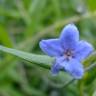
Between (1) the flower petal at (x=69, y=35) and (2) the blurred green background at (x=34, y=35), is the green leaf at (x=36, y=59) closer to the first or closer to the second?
(1) the flower petal at (x=69, y=35)

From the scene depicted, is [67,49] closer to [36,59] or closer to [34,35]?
[36,59]

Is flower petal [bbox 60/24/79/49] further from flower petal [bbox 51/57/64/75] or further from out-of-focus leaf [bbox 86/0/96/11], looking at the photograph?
out-of-focus leaf [bbox 86/0/96/11]

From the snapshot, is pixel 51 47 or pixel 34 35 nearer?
pixel 51 47


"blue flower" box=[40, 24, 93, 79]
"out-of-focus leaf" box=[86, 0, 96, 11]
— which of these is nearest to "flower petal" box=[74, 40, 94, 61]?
"blue flower" box=[40, 24, 93, 79]

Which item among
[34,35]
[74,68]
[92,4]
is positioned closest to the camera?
[74,68]

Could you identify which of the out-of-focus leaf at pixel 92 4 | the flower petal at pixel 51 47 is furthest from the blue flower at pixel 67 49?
the out-of-focus leaf at pixel 92 4

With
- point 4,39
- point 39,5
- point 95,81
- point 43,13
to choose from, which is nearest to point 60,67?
point 95,81

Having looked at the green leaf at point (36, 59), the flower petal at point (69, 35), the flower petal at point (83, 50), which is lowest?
the green leaf at point (36, 59)

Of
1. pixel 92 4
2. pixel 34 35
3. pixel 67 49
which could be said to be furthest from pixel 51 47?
pixel 34 35

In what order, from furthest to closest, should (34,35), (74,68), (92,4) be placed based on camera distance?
1. (34,35)
2. (92,4)
3. (74,68)
